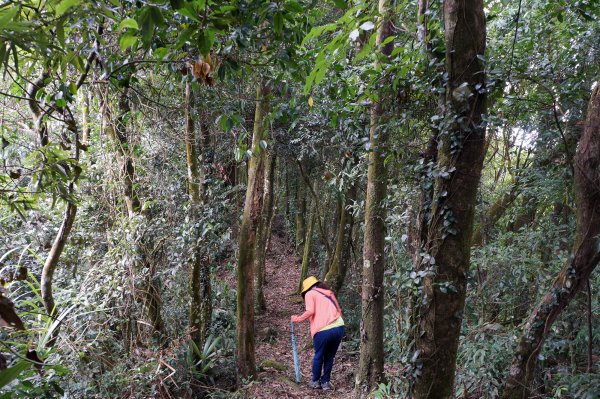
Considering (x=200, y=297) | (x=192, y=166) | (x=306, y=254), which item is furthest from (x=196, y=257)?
(x=306, y=254)

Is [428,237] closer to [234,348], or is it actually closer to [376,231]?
[376,231]

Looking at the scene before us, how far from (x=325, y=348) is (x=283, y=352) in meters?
2.53

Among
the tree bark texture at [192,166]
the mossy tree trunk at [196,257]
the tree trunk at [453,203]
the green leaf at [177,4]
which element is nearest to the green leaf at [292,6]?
the green leaf at [177,4]

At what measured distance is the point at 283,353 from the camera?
9289 millimetres

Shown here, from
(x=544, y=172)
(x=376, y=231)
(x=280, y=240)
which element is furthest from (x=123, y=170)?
(x=280, y=240)

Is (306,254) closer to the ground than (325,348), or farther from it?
farther from it

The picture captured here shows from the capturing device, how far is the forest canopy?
8.84 feet

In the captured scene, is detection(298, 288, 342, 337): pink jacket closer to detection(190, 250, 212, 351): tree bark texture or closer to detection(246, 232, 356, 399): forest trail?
detection(246, 232, 356, 399): forest trail

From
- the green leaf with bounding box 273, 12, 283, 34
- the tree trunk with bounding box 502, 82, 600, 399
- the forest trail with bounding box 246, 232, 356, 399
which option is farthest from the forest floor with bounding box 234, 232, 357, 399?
the green leaf with bounding box 273, 12, 283, 34

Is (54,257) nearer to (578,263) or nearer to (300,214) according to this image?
(578,263)

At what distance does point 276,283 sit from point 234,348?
25.6 feet

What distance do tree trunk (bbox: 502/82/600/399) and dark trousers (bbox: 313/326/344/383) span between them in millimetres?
3048

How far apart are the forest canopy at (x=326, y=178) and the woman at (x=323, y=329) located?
1.32 feet

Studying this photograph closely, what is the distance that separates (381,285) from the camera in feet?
18.3
